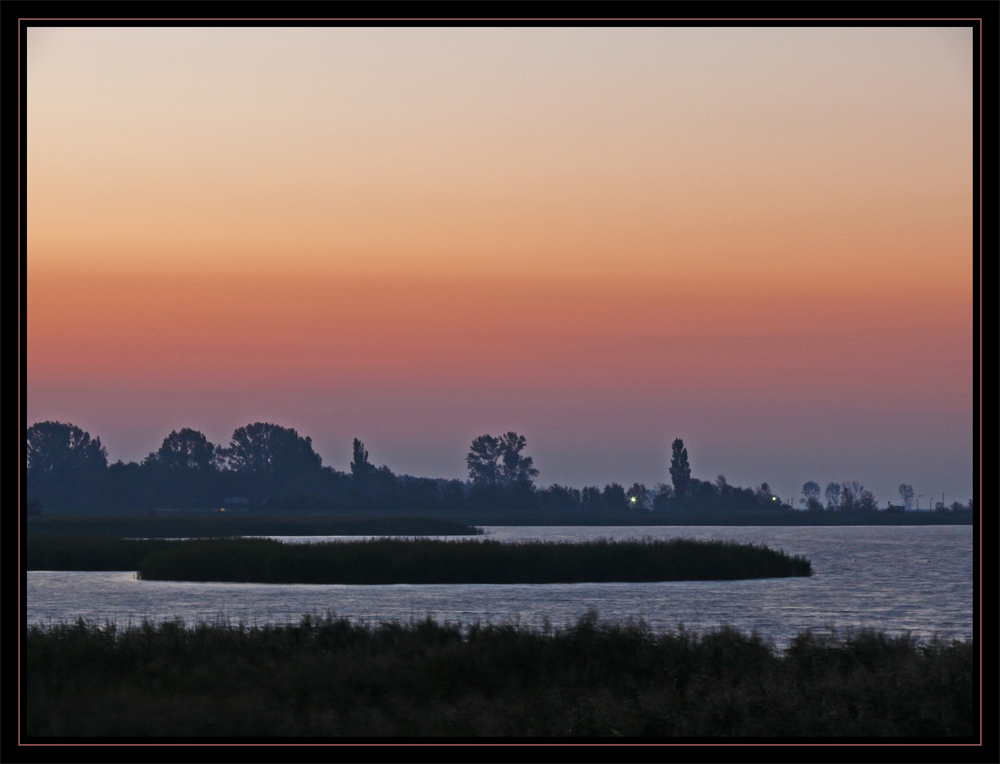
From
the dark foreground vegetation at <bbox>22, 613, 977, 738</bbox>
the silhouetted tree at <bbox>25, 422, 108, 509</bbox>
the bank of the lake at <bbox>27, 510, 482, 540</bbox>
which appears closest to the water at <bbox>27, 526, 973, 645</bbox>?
the dark foreground vegetation at <bbox>22, 613, 977, 738</bbox>

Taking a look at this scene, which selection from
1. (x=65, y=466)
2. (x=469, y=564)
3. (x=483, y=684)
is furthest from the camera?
(x=65, y=466)

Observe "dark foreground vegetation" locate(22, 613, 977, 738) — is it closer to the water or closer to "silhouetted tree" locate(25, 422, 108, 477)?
the water

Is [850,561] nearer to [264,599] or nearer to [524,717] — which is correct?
[264,599]

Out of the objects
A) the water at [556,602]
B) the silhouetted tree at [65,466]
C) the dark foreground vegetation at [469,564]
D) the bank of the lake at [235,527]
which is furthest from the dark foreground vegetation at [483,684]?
the silhouetted tree at [65,466]

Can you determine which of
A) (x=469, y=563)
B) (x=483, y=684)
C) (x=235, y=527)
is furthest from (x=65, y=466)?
(x=483, y=684)

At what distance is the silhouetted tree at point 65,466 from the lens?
610 ft

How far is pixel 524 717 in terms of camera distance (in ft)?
57.2

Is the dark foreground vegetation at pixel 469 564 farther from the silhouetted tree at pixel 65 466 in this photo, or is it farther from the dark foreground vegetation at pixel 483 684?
the silhouetted tree at pixel 65 466

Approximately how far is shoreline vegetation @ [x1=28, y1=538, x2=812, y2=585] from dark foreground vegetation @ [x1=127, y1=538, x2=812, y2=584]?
0.18 ft

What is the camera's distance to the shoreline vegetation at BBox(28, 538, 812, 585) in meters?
58.2

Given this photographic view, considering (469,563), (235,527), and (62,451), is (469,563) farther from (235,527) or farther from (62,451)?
(62,451)

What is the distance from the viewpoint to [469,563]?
58188mm

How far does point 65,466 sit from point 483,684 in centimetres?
18984
